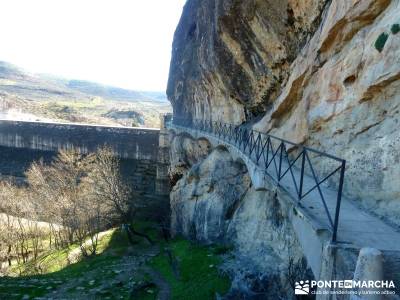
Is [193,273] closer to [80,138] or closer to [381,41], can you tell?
[381,41]

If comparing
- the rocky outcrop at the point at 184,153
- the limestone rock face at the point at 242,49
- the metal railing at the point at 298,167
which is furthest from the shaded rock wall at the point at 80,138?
the metal railing at the point at 298,167

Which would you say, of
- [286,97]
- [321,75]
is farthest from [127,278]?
[321,75]

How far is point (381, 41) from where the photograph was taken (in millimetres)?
6152

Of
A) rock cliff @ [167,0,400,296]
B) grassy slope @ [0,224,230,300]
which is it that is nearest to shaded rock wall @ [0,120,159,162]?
rock cliff @ [167,0,400,296]

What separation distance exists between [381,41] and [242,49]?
27.5ft

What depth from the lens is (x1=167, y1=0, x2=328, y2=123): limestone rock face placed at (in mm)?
11734

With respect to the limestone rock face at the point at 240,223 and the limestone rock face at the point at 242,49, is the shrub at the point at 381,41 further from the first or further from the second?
the limestone rock face at the point at 242,49

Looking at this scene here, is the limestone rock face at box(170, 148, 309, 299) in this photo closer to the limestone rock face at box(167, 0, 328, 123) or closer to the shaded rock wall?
the limestone rock face at box(167, 0, 328, 123)

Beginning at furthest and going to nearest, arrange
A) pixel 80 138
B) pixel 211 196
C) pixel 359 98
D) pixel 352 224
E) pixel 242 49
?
pixel 80 138
pixel 211 196
pixel 242 49
pixel 359 98
pixel 352 224

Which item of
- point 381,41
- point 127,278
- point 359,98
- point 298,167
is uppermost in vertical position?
point 381,41

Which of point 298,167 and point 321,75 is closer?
point 321,75

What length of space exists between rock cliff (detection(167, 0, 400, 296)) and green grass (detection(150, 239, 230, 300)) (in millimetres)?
854

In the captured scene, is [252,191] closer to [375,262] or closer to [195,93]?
[375,262]

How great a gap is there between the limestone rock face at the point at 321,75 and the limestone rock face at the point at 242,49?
0.13 ft
